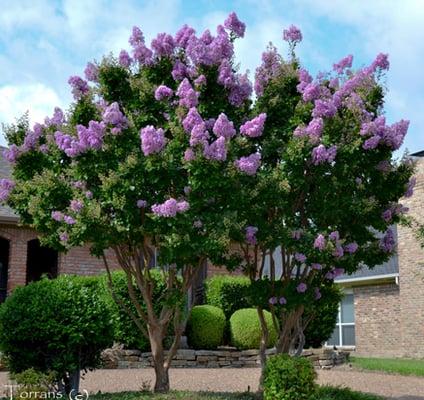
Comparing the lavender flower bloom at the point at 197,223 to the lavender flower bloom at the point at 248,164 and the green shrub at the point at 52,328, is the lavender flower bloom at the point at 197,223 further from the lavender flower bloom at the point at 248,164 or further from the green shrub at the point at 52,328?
the green shrub at the point at 52,328

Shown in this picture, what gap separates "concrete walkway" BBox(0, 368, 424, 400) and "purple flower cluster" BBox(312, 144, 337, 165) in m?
4.31

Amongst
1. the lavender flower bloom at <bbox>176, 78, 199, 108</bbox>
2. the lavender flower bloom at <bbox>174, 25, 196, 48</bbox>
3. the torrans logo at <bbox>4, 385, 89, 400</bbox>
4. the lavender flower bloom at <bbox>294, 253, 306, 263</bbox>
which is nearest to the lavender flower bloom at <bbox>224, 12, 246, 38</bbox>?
the lavender flower bloom at <bbox>174, 25, 196, 48</bbox>

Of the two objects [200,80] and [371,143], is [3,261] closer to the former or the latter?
[200,80]

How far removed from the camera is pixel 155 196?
8.14 m

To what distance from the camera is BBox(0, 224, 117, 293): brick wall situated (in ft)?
56.0

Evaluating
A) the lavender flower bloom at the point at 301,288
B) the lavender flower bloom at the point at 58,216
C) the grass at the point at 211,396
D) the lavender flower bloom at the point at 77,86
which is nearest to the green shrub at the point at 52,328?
the grass at the point at 211,396

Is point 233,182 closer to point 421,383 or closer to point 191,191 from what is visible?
point 191,191

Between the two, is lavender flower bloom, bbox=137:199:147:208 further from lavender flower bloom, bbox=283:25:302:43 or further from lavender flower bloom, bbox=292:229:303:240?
lavender flower bloom, bbox=283:25:302:43

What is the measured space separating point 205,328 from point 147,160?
9138 mm

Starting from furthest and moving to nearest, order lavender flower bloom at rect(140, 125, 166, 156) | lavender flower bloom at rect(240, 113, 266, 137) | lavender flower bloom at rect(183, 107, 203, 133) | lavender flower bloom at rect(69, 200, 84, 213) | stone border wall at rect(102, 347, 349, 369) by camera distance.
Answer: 1. stone border wall at rect(102, 347, 349, 369)
2. lavender flower bloom at rect(240, 113, 266, 137)
3. lavender flower bloom at rect(69, 200, 84, 213)
4. lavender flower bloom at rect(183, 107, 203, 133)
5. lavender flower bloom at rect(140, 125, 166, 156)

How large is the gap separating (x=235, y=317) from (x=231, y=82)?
30.3 feet

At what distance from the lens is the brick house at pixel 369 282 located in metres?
17.4

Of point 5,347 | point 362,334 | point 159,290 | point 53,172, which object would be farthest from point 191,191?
point 362,334

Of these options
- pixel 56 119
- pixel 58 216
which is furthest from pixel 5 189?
pixel 58 216
